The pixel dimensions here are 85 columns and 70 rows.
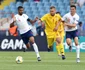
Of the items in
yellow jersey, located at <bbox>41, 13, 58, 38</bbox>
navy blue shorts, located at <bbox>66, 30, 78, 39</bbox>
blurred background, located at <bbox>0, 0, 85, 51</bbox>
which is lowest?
navy blue shorts, located at <bbox>66, 30, 78, 39</bbox>

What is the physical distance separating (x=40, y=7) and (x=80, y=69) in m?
20.3

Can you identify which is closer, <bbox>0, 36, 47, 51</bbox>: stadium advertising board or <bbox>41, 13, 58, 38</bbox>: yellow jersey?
<bbox>41, 13, 58, 38</bbox>: yellow jersey

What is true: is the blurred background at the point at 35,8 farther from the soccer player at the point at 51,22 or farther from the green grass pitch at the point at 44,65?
the green grass pitch at the point at 44,65

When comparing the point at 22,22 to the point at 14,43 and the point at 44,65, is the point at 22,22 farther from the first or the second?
Result: the point at 14,43

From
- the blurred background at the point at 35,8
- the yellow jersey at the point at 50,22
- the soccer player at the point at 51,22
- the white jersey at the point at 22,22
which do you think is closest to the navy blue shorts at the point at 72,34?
the soccer player at the point at 51,22

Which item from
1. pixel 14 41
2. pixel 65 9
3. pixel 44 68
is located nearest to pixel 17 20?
pixel 44 68

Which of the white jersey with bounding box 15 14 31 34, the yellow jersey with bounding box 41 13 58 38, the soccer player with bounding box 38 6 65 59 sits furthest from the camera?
the yellow jersey with bounding box 41 13 58 38

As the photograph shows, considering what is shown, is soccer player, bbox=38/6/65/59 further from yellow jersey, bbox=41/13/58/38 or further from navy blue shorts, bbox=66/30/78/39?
navy blue shorts, bbox=66/30/78/39

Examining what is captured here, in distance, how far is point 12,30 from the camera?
28219mm

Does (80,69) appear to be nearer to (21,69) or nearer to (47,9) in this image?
(21,69)

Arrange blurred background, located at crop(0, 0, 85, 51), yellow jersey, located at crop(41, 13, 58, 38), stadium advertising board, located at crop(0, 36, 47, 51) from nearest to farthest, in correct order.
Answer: yellow jersey, located at crop(41, 13, 58, 38) → stadium advertising board, located at crop(0, 36, 47, 51) → blurred background, located at crop(0, 0, 85, 51)

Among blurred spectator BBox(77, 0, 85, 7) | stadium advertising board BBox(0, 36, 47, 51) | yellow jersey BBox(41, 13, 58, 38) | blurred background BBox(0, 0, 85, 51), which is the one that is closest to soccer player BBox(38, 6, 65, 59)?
yellow jersey BBox(41, 13, 58, 38)

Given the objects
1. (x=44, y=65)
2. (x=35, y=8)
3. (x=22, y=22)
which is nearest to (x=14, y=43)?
(x=35, y=8)

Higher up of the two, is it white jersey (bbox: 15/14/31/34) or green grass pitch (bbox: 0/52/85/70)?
white jersey (bbox: 15/14/31/34)
